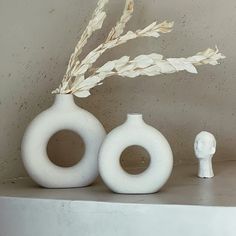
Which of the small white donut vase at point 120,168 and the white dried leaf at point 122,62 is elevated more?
the white dried leaf at point 122,62

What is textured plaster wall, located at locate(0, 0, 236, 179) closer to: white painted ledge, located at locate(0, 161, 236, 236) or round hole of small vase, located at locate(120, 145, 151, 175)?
round hole of small vase, located at locate(120, 145, 151, 175)

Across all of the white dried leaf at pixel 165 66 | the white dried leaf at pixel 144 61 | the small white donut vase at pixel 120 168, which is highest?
the white dried leaf at pixel 144 61

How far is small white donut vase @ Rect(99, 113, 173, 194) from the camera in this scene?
1208mm

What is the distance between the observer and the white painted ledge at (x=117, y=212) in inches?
43.4

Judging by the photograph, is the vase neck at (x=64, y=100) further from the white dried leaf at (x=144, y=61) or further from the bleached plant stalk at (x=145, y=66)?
the white dried leaf at (x=144, y=61)

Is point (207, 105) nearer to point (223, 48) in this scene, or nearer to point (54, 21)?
point (223, 48)

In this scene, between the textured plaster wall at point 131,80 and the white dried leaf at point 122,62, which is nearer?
the white dried leaf at point 122,62

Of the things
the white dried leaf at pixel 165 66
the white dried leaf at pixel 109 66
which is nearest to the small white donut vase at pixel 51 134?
the white dried leaf at pixel 109 66

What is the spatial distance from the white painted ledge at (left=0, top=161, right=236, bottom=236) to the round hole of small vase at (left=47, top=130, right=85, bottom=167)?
20cm

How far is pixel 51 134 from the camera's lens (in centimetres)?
130

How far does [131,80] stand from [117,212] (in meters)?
0.56

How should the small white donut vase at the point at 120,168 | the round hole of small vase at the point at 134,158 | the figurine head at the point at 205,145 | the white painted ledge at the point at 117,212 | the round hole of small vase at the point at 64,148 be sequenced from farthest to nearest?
the round hole of small vase at the point at 134,158, the round hole of small vase at the point at 64,148, the figurine head at the point at 205,145, the small white donut vase at the point at 120,168, the white painted ledge at the point at 117,212

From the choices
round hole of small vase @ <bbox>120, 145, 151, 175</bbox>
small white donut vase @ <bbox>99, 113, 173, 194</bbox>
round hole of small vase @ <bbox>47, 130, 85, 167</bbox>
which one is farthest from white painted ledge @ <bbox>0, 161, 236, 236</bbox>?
round hole of small vase @ <bbox>120, 145, 151, 175</bbox>

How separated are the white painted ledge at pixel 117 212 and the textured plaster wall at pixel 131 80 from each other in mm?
224
